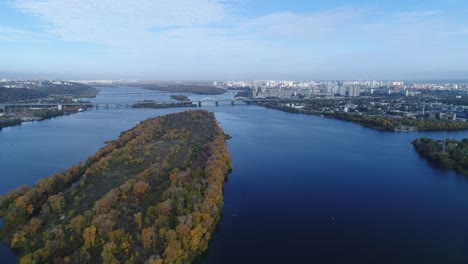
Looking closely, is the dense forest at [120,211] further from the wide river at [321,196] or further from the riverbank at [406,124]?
the riverbank at [406,124]

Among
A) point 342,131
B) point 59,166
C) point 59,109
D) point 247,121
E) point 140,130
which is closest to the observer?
point 59,166

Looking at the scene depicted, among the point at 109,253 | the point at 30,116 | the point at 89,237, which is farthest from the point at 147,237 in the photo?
the point at 30,116

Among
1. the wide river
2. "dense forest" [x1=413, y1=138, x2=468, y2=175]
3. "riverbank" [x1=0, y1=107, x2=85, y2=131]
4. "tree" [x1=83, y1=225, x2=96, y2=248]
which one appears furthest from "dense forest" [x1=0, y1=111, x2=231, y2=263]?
"riverbank" [x1=0, y1=107, x2=85, y2=131]

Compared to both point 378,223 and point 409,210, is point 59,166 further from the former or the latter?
point 409,210

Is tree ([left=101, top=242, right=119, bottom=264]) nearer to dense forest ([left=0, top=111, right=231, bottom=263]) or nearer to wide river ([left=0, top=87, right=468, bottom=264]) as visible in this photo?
dense forest ([left=0, top=111, right=231, bottom=263])

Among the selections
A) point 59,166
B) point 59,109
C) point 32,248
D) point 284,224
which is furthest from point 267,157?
point 59,109

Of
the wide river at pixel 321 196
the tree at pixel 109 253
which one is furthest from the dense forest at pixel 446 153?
the tree at pixel 109 253
